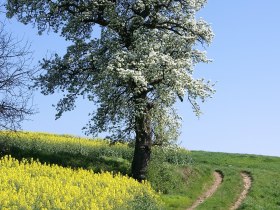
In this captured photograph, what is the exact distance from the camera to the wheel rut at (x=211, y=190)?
3288 cm

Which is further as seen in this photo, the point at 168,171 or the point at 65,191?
the point at 168,171

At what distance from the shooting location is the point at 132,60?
3203 cm

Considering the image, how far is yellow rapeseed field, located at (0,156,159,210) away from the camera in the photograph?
744 inches

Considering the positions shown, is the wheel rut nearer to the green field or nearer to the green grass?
the green field

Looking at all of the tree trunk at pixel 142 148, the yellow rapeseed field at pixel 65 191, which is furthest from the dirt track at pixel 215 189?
the yellow rapeseed field at pixel 65 191

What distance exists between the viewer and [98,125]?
3331cm

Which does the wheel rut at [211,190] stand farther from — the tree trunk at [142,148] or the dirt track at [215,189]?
the tree trunk at [142,148]

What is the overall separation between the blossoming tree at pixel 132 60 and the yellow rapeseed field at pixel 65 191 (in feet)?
20.3

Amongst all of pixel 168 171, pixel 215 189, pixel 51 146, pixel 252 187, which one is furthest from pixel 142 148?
pixel 252 187

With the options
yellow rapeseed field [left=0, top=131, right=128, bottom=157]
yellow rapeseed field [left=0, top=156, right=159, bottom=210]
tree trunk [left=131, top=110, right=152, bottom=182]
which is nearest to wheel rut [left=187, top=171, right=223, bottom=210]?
tree trunk [left=131, top=110, right=152, bottom=182]

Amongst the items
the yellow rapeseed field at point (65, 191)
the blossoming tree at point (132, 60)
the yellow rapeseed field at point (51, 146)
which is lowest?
the yellow rapeseed field at point (65, 191)

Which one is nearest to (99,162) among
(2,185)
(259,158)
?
(2,185)

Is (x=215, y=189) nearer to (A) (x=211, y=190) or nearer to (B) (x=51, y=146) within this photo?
(A) (x=211, y=190)

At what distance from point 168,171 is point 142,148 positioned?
7.99ft
